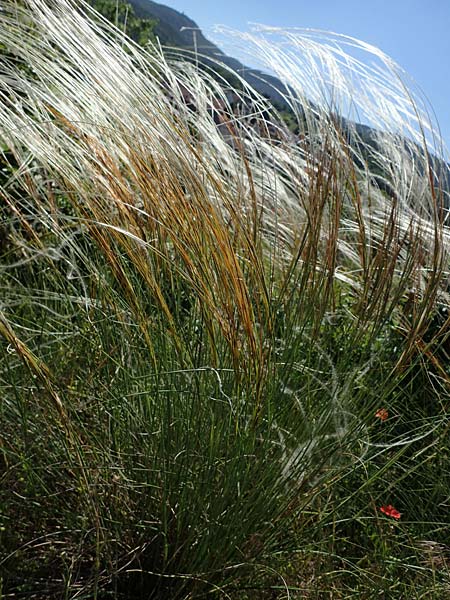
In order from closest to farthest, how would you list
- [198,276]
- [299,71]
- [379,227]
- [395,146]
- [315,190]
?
[198,276] → [315,190] → [299,71] → [395,146] → [379,227]

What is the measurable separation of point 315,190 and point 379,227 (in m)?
0.95

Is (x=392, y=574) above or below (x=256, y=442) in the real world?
below

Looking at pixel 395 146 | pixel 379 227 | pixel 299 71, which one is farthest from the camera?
pixel 379 227

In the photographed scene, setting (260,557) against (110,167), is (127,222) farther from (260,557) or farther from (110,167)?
(260,557)

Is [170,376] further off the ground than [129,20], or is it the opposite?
[129,20]

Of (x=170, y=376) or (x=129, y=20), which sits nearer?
(x=170, y=376)

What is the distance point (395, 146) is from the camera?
2070mm

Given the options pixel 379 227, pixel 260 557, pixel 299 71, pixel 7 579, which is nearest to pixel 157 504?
pixel 260 557

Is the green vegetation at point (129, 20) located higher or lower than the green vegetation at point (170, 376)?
higher

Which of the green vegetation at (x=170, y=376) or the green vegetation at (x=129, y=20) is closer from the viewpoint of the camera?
the green vegetation at (x=170, y=376)

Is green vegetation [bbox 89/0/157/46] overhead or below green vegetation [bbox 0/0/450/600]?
overhead

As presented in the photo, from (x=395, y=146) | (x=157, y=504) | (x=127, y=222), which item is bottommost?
(x=157, y=504)

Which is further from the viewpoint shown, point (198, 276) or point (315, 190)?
point (315, 190)

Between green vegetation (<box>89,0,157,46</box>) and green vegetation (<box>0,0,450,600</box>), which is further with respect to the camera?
green vegetation (<box>89,0,157,46</box>)
